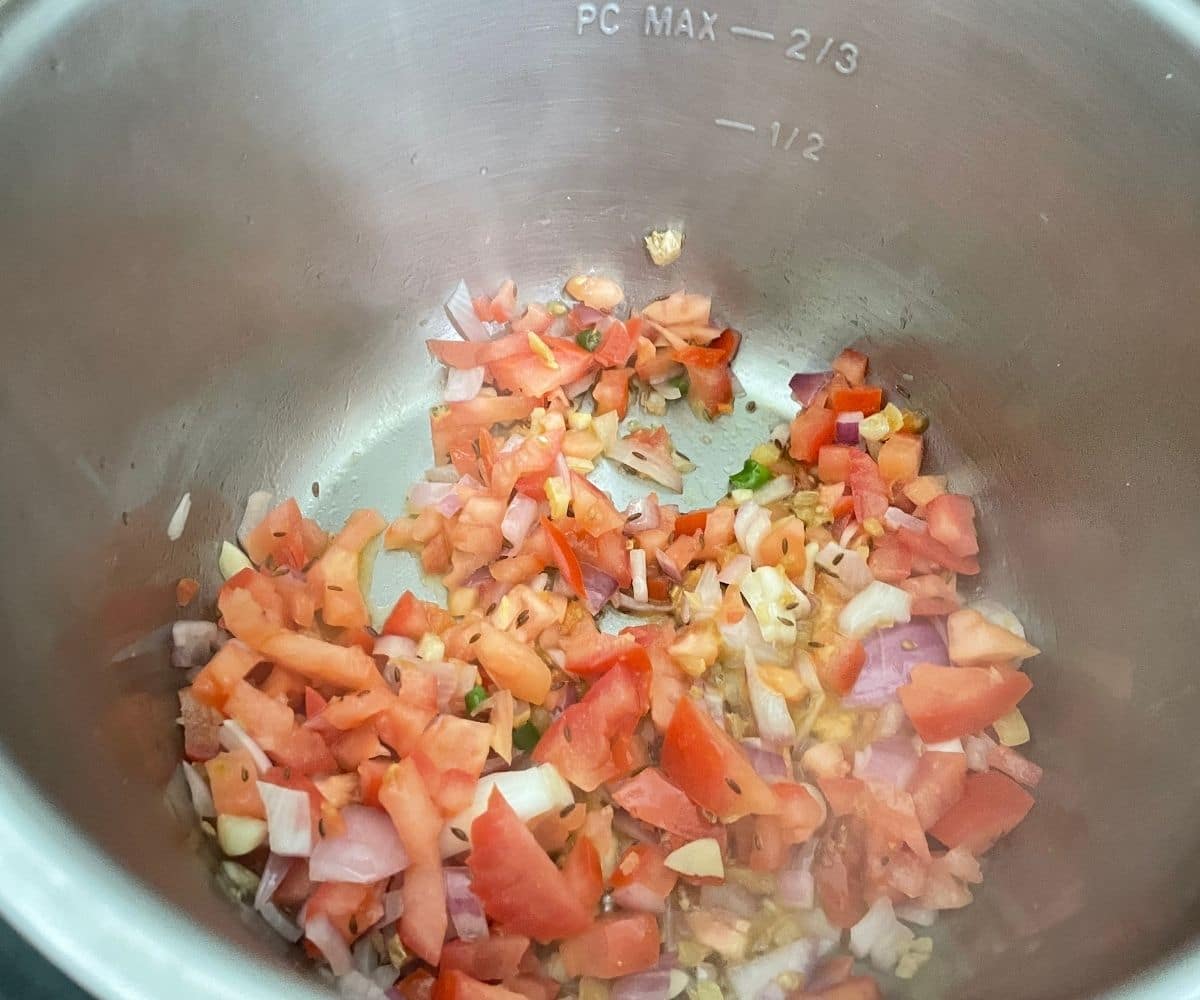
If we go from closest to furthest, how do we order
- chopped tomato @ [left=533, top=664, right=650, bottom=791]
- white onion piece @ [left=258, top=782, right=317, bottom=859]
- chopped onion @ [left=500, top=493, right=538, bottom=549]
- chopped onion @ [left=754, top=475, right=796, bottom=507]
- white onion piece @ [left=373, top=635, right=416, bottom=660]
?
1. white onion piece @ [left=258, top=782, right=317, bottom=859]
2. chopped tomato @ [left=533, top=664, right=650, bottom=791]
3. white onion piece @ [left=373, top=635, right=416, bottom=660]
4. chopped onion @ [left=500, top=493, right=538, bottom=549]
5. chopped onion @ [left=754, top=475, right=796, bottom=507]

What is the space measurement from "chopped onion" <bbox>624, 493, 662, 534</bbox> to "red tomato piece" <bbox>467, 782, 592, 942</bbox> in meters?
0.51

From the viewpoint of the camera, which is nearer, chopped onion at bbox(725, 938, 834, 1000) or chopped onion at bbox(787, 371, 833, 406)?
chopped onion at bbox(725, 938, 834, 1000)

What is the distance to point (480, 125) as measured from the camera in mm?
1378

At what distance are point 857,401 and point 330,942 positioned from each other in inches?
42.1

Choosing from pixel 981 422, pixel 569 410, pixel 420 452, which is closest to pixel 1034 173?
pixel 981 422

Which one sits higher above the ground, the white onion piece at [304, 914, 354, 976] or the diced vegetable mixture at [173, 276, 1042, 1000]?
the diced vegetable mixture at [173, 276, 1042, 1000]

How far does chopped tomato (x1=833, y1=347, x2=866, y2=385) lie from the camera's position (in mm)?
1520

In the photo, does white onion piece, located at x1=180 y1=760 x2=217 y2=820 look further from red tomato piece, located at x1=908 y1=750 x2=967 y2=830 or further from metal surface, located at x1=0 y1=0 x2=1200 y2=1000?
red tomato piece, located at x1=908 y1=750 x2=967 y2=830

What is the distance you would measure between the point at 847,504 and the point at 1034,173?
51cm

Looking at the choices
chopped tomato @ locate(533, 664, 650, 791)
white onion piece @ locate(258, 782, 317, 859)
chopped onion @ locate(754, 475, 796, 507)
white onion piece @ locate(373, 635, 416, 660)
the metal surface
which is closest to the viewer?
the metal surface

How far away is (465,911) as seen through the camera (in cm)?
103

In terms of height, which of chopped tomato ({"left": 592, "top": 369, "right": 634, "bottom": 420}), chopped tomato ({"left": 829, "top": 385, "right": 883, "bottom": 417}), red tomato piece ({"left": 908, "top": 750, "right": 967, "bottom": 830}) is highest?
chopped tomato ({"left": 829, "top": 385, "right": 883, "bottom": 417})

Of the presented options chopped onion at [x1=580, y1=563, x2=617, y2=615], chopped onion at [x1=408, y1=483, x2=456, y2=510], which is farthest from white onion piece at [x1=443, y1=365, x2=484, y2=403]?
chopped onion at [x1=580, y1=563, x2=617, y2=615]

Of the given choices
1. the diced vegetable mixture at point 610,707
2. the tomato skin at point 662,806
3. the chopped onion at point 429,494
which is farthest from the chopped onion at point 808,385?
the tomato skin at point 662,806
